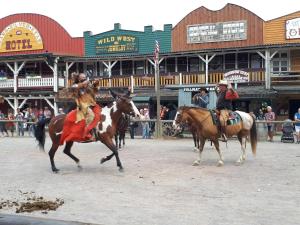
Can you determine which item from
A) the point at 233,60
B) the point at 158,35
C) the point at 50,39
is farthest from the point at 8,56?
the point at 233,60

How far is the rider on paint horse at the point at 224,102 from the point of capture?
40.8 ft

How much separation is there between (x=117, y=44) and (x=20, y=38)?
29.6 ft

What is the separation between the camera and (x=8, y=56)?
37.4 metres

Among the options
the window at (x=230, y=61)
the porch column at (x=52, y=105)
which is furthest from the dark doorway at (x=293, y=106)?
the porch column at (x=52, y=105)

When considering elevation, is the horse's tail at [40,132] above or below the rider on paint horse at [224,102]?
below

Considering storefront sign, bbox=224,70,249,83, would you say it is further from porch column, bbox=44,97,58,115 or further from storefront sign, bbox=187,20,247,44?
porch column, bbox=44,97,58,115

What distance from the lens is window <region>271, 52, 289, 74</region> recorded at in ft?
104

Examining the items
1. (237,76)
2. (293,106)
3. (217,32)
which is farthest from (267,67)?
(217,32)

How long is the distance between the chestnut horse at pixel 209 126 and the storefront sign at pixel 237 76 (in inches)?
681

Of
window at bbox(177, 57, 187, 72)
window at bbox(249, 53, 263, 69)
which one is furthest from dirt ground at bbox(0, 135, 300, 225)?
window at bbox(177, 57, 187, 72)

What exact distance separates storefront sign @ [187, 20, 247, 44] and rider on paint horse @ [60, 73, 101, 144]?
76.3 ft

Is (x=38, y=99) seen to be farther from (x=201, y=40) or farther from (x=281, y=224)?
(x=281, y=224)

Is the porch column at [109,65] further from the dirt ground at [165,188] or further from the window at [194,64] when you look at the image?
the dirt ground at [165,188]

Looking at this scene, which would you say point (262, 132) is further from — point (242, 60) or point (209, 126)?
point (242, 60)
